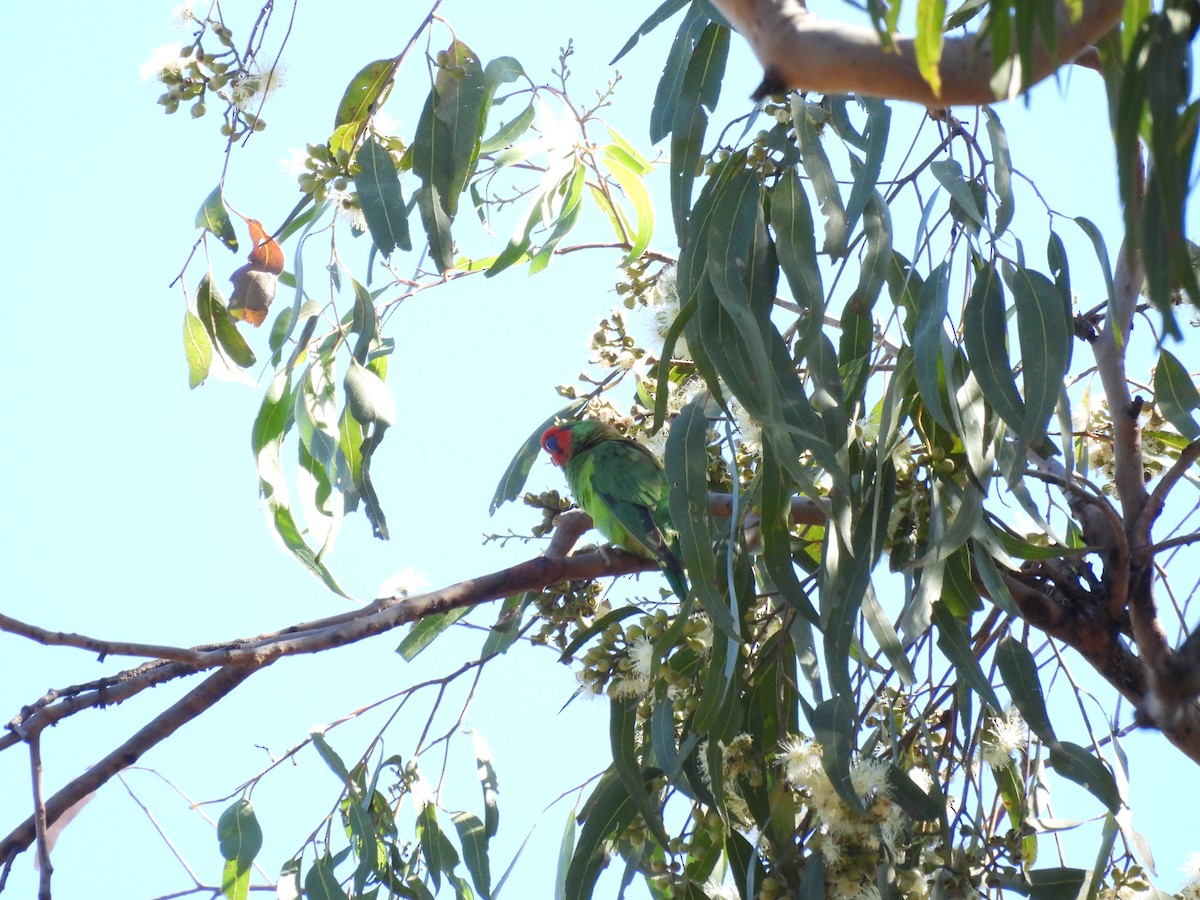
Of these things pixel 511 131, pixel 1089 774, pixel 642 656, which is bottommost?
pixel 1089 774

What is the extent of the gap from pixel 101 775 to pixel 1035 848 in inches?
67.1

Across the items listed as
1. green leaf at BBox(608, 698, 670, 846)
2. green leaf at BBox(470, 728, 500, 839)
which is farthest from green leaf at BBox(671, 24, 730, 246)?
green leaf at BBox(470, 728, 500, 839)

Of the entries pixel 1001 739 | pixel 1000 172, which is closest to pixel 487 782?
pixel 1001 739

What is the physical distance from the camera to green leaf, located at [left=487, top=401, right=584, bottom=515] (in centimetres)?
266

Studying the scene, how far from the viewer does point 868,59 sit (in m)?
0.92

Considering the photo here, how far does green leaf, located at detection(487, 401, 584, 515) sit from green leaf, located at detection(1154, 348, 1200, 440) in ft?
4.01

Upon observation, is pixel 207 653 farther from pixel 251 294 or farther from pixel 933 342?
pixel 933 342

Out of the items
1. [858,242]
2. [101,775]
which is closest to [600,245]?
[858,242]

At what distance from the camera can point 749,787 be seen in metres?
1.98

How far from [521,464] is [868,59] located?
6.00 ft

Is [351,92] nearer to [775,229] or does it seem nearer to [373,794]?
[775,229]

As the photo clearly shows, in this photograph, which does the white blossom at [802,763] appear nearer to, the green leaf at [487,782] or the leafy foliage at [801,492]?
the leafy foliage at [801,492]

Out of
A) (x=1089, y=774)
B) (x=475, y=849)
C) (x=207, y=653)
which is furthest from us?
(x=475, y=849)

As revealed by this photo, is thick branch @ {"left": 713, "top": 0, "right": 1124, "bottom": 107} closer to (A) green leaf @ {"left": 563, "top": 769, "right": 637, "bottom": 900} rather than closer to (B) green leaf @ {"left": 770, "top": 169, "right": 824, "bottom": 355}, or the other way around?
(B) green leaf @ {"left": 770, "top": 169, "right": 824, "bottom": 355}
